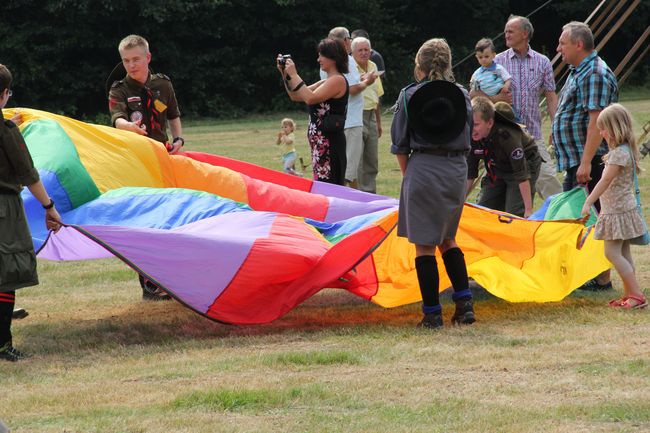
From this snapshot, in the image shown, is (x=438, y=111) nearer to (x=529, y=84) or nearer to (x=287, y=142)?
(x=529, y=84)

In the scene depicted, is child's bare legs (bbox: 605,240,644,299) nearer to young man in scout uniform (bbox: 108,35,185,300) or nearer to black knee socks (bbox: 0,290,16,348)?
young man in scout uniform (bbox: 108,35,185,300)

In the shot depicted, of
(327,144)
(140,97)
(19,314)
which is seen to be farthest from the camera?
Result: (327,144)

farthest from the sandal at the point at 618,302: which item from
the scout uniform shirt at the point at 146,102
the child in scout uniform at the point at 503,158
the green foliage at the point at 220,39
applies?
the green foliage at the point at 220,39

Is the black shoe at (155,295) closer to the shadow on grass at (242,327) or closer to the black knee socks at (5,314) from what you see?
the shadow on grass at (242,327)

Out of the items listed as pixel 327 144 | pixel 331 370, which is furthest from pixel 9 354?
pixel 327 144

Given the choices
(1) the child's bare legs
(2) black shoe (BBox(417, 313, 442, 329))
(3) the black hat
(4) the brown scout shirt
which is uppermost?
(3) the black hat

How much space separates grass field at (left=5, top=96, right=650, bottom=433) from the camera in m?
4.48

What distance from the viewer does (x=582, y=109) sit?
7195 millimetres

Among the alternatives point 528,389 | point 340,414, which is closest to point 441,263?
point 528,389

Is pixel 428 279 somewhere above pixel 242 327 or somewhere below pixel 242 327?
→ above

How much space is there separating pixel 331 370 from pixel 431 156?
4.61 feet

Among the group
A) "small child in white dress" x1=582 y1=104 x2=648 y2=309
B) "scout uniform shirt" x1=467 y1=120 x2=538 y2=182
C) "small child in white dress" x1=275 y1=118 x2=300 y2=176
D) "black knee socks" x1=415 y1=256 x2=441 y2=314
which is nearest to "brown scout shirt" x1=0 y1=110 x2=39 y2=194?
"black knee socks" x1=415 y1=256 x2=441 y2=314

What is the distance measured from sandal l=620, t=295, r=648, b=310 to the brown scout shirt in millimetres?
3507

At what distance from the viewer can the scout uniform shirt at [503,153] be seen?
7363mm
